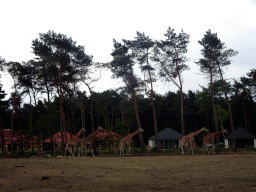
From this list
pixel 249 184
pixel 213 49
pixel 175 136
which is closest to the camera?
pixel 249 184

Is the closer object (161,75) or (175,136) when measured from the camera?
(161,75)

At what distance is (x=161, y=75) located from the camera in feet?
103

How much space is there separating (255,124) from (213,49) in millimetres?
30167

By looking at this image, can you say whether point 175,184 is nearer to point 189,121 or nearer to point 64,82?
point 64,82

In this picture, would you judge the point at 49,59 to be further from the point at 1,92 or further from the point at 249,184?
the point at 249,184

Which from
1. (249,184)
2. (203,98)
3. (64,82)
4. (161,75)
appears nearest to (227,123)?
(203,98)

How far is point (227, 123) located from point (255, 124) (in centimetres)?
663

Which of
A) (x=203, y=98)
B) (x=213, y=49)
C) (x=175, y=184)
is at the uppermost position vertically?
(x=213, y=49)

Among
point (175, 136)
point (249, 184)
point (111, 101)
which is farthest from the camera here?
point (111, 101)

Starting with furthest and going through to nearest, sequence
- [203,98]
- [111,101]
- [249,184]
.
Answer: [111,101] → [203,98] → [249,184]

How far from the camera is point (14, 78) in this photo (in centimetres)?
2738

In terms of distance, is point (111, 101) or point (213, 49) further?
point (111, 101)

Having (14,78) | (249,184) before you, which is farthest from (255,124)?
(249,184)

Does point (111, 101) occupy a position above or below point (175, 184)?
above
